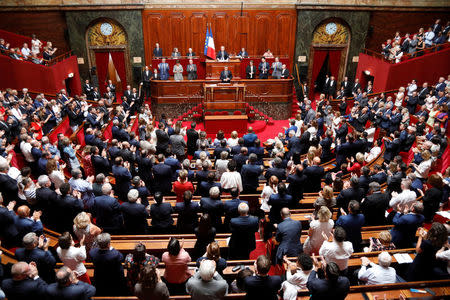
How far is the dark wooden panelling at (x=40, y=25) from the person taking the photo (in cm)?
1296

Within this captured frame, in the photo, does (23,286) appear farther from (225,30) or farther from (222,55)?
(225,30)

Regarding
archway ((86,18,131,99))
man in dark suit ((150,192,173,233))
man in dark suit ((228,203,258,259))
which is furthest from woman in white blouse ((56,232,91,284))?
archway ((86,18,131,99))

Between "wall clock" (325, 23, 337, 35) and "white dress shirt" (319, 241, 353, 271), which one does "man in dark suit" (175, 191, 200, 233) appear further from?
"wall clock" (325, 23, 337, 35)

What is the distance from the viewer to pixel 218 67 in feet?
43.5

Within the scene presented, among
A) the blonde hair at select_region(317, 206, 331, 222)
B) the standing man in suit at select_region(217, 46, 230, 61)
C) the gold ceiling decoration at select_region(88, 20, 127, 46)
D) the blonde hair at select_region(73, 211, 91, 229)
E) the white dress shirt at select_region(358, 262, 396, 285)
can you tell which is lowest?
the white dress shirt at select_region(358, 262, 396, 285)

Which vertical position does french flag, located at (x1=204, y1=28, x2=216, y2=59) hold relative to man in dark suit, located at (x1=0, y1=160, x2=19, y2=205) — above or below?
above

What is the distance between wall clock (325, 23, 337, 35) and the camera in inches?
575

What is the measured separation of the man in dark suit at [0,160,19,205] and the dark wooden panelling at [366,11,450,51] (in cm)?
1473

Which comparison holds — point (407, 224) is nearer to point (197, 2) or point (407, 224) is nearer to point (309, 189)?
point (309, 189)

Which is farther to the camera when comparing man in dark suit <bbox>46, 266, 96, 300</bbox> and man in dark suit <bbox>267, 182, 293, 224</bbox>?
man in dark suit <bbox>267, 182, 293, 224</bbox>

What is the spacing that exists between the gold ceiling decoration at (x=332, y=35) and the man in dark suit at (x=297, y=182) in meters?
11.1

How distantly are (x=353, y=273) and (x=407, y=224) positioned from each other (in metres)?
1.01

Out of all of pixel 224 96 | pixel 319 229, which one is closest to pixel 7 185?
pixel 319 229

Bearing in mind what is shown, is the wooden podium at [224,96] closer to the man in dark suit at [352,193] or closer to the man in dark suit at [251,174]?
the man in dark suit at [251,174]
